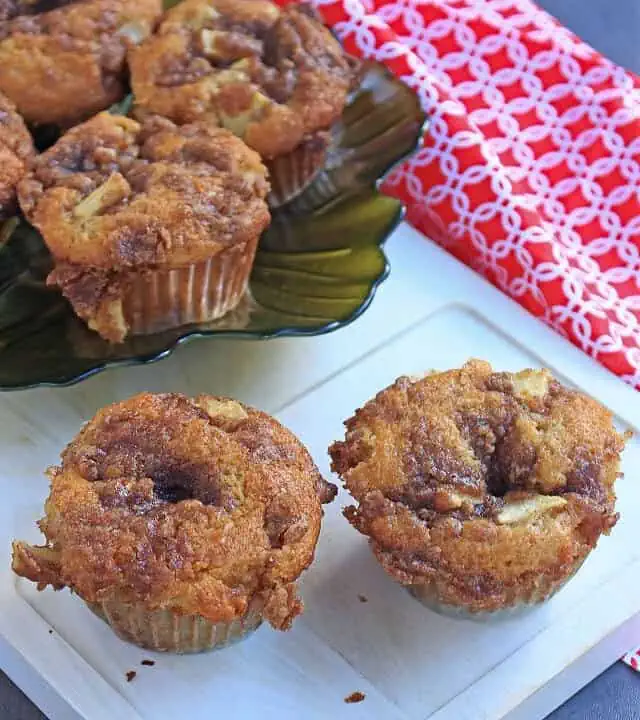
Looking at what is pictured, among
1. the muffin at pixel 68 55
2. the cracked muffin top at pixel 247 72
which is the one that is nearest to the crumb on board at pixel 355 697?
the cracked muffin top at pixel 247 72

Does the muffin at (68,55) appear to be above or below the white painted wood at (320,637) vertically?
above

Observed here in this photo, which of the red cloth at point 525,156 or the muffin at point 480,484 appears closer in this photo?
the muffin at point 480,484

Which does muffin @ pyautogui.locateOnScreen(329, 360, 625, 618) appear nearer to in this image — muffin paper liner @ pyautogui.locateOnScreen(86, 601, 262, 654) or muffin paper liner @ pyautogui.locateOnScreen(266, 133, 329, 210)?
muffin paper liner @ pyautogui.locateOnScreen(86, 601, 262, 654)

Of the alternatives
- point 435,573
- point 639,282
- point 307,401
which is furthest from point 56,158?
point 639,282

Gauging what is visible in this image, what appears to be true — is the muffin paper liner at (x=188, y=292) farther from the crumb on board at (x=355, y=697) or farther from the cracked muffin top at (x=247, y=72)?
the crumb on board at (x=355, y=697)

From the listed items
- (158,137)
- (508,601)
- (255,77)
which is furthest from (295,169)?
(508,601)

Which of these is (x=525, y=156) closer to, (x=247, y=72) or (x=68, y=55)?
(x=247, y=72)
